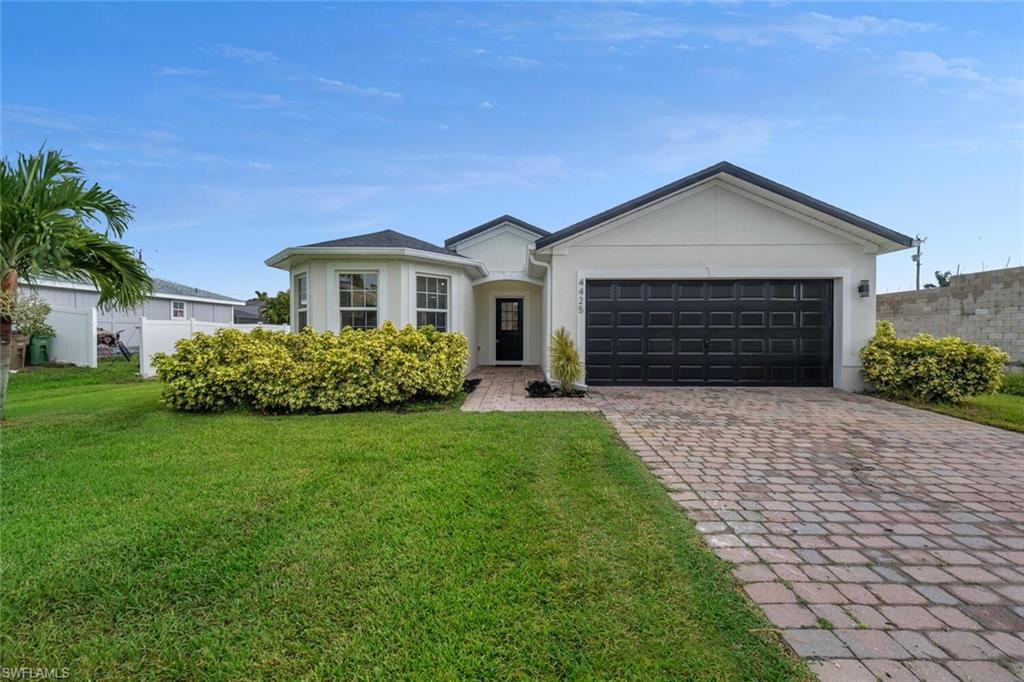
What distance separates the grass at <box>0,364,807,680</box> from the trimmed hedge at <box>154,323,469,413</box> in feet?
7.73

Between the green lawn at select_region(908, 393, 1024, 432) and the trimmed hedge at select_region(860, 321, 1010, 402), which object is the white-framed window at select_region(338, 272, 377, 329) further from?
the green lawn at select_region(908, 393, 1024, 432)

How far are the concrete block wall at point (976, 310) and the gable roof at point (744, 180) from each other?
3.97 metres

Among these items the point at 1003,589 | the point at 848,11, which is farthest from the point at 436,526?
the point at 848,11

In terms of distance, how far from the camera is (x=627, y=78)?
455 inches

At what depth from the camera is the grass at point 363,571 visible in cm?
197

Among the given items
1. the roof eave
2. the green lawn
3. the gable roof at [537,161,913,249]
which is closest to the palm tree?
the roof eave

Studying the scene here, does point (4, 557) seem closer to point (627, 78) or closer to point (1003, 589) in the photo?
point (1003, 589)

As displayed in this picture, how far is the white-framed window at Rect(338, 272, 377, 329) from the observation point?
33.9 feet

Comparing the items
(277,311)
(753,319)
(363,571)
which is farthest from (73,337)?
(753,319)

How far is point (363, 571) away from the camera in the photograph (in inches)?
103

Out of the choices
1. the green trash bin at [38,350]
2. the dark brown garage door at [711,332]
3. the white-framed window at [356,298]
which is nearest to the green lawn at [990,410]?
the dark brown garage door at [711,332]

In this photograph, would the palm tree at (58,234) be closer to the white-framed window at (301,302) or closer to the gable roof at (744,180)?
the white-framed window at (301,302)

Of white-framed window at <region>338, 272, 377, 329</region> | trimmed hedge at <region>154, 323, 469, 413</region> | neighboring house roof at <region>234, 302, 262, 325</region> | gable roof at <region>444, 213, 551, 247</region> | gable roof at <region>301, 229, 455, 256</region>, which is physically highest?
gable roof at <region>444, 213, 551, 247</region>

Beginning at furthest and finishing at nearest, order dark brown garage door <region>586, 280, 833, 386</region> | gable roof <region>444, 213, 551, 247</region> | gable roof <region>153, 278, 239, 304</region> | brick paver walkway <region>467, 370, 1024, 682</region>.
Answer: gable roof <region>153, 278, 239, 304</region> → gable roof <region>444, 213, 551, 247</region> → dark brown garage door <region>586, 280, 833, 386</region> → brick paver walkway <region>467, 370, 1024, 682</region>
